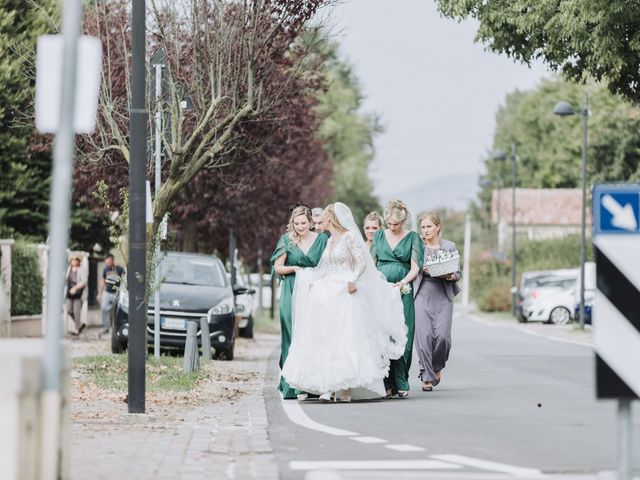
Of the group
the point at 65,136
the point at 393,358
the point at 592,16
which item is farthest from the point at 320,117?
the point at 65,136

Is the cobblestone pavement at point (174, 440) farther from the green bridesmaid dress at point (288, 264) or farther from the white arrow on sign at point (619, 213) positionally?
the white arrow on sign at point (619, 213)

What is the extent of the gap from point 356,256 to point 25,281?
56.5 ft

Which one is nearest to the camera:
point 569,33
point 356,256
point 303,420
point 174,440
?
point 174,440

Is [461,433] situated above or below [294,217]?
below

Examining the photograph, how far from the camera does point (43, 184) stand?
37.4 metres

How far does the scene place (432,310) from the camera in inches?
699

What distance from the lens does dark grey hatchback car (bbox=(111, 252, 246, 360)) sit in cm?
2356

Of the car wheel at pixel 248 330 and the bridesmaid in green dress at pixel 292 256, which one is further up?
the bridesmaid in green dress at pixel 292 256

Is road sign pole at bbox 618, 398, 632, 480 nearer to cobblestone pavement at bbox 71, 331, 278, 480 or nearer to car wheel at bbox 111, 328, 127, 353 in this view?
cobblestone pavement at bbox 71, 331, 278, 480

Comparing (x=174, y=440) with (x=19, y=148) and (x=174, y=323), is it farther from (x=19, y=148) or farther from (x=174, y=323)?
(x=19, y=148)

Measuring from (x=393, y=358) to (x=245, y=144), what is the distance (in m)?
10.6

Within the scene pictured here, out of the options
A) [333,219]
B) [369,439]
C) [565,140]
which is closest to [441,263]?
[333,219]

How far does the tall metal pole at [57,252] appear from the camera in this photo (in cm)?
671

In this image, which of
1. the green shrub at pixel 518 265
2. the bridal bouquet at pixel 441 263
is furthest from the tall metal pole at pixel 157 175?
the green shrub at pixel 518 265
